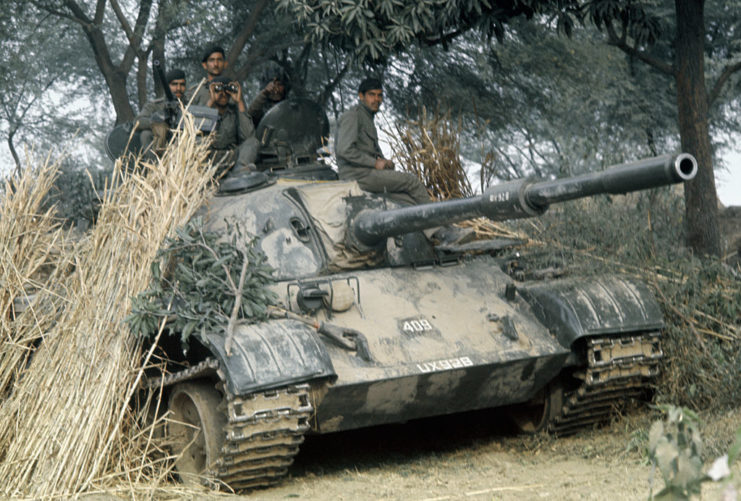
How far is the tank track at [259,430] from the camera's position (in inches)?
261

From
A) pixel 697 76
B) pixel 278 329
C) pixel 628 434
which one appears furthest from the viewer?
pixel 697 76

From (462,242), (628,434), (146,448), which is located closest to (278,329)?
(146,448)

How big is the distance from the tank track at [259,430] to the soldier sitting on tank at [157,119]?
2.89 m

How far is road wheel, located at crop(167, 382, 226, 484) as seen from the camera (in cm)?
720

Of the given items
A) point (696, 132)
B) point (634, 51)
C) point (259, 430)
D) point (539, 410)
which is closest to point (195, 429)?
point (259, 430)

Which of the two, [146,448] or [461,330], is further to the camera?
[461,330]

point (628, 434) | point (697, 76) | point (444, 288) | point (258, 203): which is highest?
point (697, 76)

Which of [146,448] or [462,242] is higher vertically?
[462,242]

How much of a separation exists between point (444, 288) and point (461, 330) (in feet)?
1.72

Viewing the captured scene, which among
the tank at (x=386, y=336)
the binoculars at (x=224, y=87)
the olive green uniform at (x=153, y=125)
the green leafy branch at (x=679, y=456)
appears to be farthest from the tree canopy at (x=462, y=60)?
the green leafy branch at (x=679, y=456)

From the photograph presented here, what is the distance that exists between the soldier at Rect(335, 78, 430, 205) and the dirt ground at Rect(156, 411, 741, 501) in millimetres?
2026

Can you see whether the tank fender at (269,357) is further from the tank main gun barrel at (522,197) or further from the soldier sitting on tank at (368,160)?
Result: the soldier sitting on tank at (368,160)

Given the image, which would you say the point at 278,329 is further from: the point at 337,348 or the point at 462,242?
the point at 462,242

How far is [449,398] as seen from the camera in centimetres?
764
